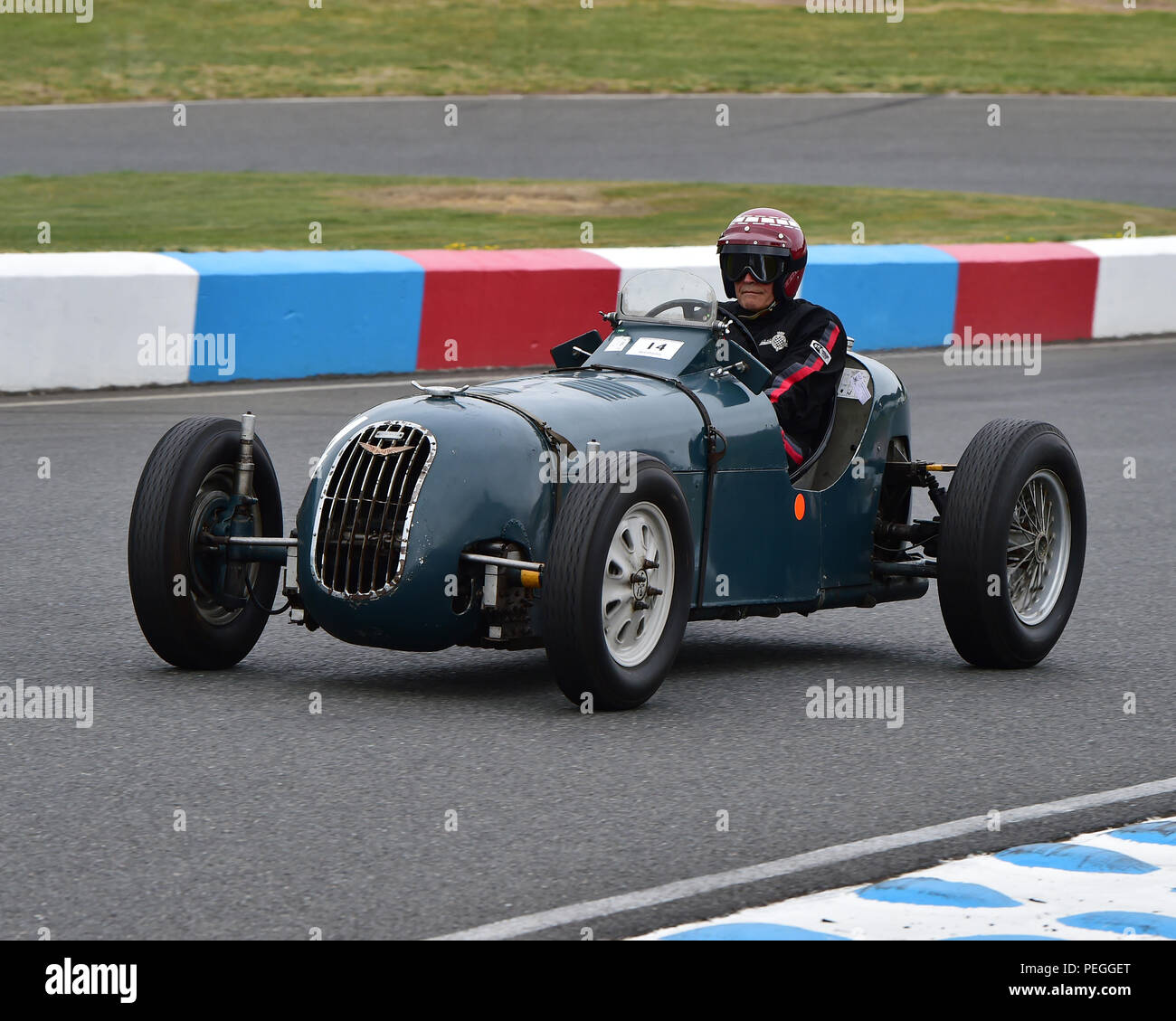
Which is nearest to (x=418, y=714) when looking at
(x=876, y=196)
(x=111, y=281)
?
(x=111, y=281)

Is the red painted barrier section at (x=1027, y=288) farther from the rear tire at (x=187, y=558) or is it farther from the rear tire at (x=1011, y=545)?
the rear tire at (x=187, y=558)

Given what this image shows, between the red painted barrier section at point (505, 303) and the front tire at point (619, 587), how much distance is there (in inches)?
295

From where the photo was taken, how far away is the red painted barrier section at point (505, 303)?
14.0 metres

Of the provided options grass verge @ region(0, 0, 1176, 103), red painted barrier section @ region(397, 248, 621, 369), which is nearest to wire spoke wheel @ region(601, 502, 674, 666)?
red painted barrier section @ region(397, 248, 621, 369)

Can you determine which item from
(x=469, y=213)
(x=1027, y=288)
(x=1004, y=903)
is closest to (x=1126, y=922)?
(x=1004, y=903)

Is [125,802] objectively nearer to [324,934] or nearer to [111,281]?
[324,934]

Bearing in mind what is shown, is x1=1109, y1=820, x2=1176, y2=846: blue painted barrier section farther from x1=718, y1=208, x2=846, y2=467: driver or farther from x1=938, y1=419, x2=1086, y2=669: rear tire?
x1=718, y1=208, x2=846, y2=467: driver

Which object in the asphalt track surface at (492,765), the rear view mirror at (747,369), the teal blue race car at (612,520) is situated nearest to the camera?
the asphalt track surface at (492,765)

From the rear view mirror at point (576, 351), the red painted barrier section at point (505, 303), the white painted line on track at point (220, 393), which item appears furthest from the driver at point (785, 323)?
the red painted barrier section at point (505, 303)

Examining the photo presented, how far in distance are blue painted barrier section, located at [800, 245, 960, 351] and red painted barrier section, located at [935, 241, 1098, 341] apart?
0.16 m

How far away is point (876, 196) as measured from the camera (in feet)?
73.4

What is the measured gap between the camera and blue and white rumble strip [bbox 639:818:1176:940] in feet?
15.1

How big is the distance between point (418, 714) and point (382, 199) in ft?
47.9

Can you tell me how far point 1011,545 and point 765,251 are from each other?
1290mm
